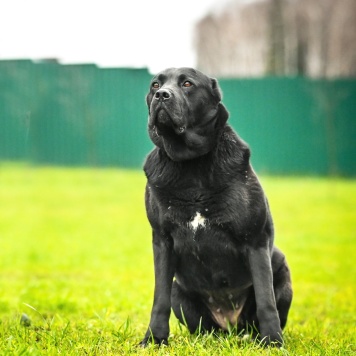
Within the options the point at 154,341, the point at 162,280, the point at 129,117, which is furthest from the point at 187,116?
the point at 129,117

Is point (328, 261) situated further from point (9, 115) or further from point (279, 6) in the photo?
point (279, 6)

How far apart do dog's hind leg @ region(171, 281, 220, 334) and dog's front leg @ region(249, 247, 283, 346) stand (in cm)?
54

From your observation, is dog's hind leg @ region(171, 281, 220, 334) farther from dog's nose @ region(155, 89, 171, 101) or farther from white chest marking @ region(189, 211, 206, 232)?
dog's nose @ region(155, 89, 171, 101)

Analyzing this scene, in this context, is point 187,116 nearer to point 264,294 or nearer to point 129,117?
point 264,294

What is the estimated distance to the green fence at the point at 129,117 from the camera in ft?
59.5

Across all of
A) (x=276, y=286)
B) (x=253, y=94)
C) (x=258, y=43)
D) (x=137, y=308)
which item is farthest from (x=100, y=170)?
(x=276, y=286)

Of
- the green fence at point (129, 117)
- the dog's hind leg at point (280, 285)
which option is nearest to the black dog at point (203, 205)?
the dog's hind leg at point (280, 285)

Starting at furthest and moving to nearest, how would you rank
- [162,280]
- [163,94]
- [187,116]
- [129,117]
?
[129,117]
[162,280]
[187,116]
[163,94]

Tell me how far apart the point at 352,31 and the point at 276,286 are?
22236 mm

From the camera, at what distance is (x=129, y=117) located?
736 inches

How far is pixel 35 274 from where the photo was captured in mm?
8188

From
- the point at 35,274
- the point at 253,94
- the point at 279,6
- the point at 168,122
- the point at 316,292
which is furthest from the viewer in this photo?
the point at 279,6

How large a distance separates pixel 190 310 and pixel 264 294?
2.04 feet

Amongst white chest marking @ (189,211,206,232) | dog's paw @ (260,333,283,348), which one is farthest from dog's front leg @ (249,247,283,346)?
white chest marking @ (189,211,206,232)
